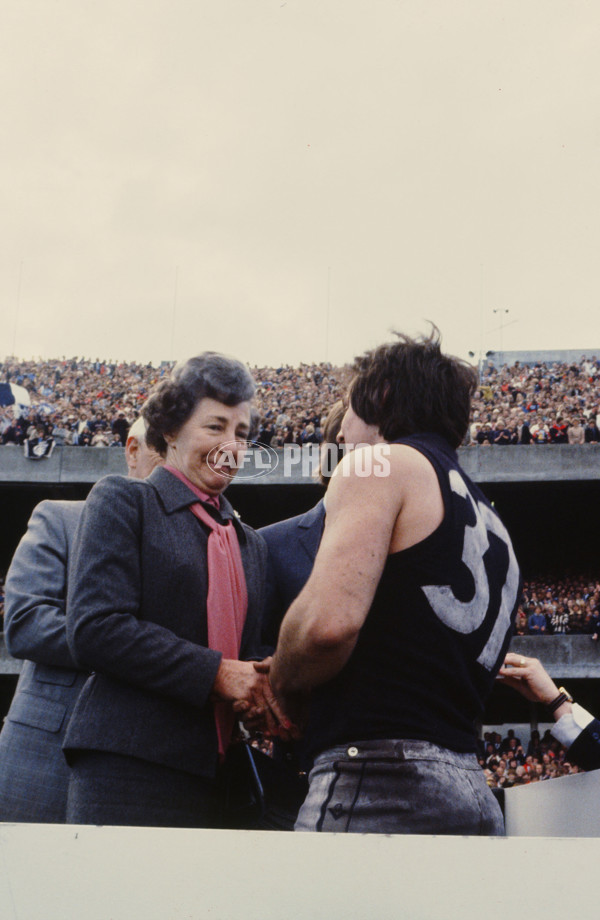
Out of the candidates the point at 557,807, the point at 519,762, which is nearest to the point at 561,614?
the point at 519,762

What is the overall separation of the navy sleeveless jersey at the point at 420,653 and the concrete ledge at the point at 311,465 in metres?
13.6

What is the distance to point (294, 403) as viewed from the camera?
17.7 m

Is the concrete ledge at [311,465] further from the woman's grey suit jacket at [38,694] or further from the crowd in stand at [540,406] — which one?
the woman's grey suit jacket at [38,694]

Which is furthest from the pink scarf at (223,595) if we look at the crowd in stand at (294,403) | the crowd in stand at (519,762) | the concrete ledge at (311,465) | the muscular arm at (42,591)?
the concrete ledge at (311,465)

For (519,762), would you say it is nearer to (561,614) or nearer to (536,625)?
(536,625)

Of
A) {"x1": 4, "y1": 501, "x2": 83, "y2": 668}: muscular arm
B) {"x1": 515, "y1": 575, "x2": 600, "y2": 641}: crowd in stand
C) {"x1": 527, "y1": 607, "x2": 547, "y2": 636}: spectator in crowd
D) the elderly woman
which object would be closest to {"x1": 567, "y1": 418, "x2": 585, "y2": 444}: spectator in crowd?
{"x1": 515, "y1": 575, "x2": 600, "y2": 641}: crowd in stand

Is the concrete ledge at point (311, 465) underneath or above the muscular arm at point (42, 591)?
underneath

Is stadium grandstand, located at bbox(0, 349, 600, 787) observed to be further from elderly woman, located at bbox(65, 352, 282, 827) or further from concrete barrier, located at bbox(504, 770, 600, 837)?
elderly woman, located at bbox(65, 352, 282, 827)

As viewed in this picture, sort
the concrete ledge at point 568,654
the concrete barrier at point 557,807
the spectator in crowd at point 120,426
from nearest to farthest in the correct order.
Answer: the concrete barrier at point 557,807 < the concrete ledge at point 568,654 < the spectator in crowd at point 120,426

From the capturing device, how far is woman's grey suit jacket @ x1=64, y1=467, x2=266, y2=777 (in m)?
1.32

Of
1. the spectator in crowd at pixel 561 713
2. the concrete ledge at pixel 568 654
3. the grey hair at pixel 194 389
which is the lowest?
the concrete ledge at pixel 568 654

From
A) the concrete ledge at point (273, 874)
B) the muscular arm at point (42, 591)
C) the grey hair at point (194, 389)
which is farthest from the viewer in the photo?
the muscular arm at point (42, 591)

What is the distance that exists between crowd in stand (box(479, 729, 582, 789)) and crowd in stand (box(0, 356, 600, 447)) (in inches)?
212

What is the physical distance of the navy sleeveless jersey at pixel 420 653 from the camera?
1.11 meters
